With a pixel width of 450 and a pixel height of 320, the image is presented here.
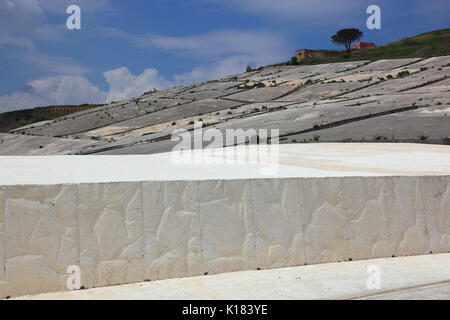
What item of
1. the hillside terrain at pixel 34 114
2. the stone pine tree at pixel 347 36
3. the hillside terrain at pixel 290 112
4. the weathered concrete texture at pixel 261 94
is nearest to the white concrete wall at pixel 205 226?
the hillside terrain at pixel 290 112

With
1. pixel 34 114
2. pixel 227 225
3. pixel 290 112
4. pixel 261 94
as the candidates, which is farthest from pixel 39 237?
pixel 34 114

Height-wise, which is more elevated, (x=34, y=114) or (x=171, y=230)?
(x=34, y=114)

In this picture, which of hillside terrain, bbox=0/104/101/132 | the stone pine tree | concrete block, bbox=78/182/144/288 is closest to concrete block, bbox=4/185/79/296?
concrete block, bbox=78/182/144/288

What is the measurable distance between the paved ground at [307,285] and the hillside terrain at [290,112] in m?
13.7

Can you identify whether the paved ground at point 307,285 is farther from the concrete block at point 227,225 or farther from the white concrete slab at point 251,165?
the white concrete slab at point 251,165

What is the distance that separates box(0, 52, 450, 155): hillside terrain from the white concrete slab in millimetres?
4158

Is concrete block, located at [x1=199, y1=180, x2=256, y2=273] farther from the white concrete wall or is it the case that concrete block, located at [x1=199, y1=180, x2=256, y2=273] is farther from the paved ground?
the paved ground

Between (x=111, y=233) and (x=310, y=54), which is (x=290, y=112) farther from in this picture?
(x=310, y=54)

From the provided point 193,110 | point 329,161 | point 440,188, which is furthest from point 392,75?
point 440,188

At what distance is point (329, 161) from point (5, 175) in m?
9.96

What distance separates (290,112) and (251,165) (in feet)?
73.0

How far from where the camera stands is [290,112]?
116ft

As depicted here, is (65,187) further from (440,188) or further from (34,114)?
(34,114)

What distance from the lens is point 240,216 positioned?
364 inches
